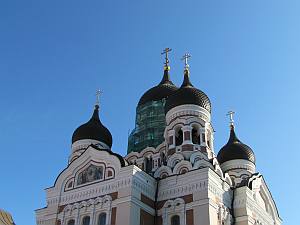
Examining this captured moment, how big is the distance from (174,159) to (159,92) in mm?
5768

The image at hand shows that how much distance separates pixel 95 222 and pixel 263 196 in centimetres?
700

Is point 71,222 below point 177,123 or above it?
below

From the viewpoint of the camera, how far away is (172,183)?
1681 cm

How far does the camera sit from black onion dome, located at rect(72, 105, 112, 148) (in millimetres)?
21641

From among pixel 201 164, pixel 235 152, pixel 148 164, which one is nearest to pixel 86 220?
pixel 201 164

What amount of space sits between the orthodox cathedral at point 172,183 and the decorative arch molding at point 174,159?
37 millimetres

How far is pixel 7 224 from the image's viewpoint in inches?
864

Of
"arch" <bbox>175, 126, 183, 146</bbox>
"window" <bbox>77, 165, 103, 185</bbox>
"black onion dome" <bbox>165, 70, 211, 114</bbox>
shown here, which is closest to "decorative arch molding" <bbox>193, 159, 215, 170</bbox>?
"arch" <bbox>175, 126, 183, 146</bbox>

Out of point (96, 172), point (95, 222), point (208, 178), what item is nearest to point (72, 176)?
point (96, 172)

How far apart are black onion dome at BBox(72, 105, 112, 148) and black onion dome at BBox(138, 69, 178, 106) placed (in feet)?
8.62

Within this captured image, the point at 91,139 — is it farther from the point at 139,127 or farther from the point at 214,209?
the point at 214,209

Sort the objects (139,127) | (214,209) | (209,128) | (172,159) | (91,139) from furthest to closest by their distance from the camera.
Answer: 1. (139,127)
2. (91,139)
3. (209,128)
4. (172,159)
5. (214,209)

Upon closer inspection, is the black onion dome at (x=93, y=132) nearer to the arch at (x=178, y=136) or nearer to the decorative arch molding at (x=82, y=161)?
the decorative arch molding at (x=82, y=161)

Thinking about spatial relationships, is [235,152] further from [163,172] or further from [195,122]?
[163,172]
